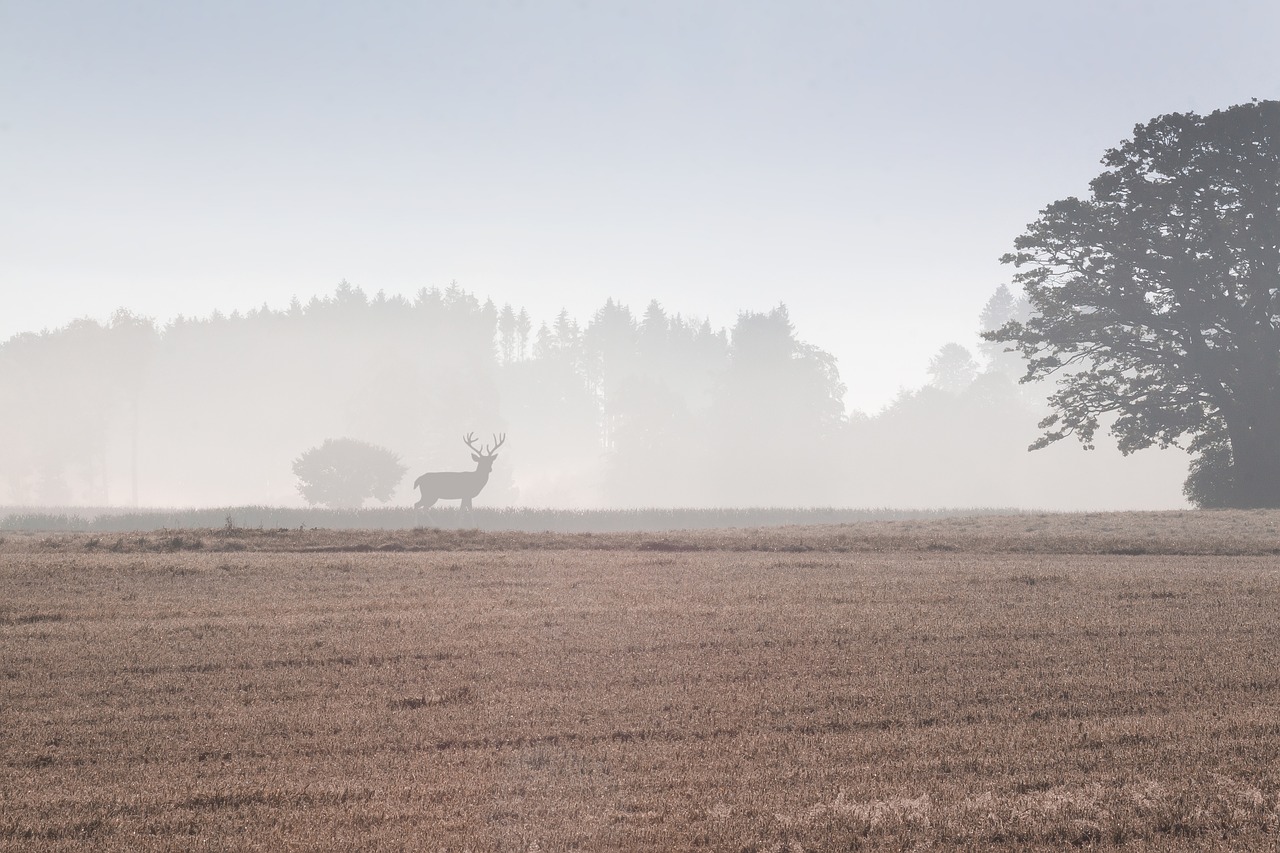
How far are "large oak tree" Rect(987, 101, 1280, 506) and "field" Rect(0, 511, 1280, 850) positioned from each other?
65.5ft

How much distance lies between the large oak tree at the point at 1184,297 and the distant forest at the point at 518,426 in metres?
50.0

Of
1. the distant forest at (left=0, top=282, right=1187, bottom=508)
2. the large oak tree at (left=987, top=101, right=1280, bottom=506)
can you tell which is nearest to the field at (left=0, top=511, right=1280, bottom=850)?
the large oak tree at (left=987, top=101, right=1280, bottom=506)

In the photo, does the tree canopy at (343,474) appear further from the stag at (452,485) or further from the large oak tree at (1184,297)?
the large oak tree at (1184,297)

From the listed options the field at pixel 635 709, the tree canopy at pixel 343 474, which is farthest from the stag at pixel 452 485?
the field at pixel 635 709

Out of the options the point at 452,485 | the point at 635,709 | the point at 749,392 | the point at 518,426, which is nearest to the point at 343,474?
the point at 452,485

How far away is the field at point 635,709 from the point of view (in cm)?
552

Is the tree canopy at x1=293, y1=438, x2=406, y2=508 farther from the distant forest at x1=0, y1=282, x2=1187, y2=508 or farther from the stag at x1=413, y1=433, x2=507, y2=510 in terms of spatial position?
the distant forest at x1=0, y1=282, x2=1187, y2=508

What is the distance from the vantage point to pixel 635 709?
7.59 metres

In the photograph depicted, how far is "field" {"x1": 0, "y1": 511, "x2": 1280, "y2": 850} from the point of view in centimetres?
552

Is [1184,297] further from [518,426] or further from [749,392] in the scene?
[518,426]

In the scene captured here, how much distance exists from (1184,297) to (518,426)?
326 ft

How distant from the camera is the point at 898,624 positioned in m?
10.7

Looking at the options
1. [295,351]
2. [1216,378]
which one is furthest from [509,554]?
[295,351]

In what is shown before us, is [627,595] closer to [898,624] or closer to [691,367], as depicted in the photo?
[898,624]
